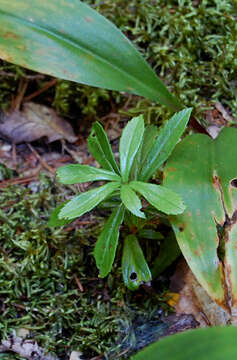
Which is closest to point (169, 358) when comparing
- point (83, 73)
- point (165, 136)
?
point (165, 136)

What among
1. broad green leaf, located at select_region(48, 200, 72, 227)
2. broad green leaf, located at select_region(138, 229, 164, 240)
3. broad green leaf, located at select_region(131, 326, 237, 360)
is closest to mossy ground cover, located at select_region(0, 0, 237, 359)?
broad green leaf, located at select_region(138, 229, 164, 240)

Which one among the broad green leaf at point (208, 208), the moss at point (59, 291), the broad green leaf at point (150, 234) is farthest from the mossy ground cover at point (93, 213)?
the broad green leaf at point (208, 208)

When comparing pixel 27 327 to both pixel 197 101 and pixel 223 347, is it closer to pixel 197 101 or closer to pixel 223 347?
Answer: pixel 223 347

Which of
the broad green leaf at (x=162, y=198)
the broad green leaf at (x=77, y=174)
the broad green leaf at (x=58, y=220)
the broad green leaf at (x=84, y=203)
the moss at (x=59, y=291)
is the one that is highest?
the broad green leaf at (x=162, y=198)

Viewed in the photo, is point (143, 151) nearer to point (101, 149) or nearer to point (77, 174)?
point (101, 149)

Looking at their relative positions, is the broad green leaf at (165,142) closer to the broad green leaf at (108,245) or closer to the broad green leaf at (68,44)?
the broad green leaf at (108,245)
